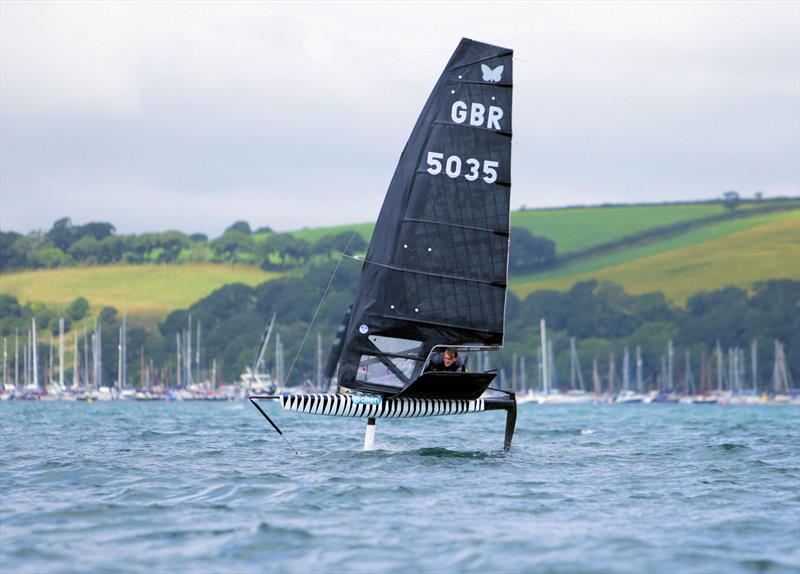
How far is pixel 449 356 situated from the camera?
31.6 metres

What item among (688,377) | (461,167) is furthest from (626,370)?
(461,167)

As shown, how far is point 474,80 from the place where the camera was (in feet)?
105

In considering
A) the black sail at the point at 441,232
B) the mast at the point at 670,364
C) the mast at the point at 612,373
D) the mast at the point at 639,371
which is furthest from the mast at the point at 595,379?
the black sail at the point at 441,232

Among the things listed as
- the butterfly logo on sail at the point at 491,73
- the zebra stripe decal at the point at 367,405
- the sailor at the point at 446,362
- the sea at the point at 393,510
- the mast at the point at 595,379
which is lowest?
the mast at the point at 595,379

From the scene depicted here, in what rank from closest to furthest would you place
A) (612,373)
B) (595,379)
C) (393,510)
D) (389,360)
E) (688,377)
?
(393,510)
(389,360)
(612,373)
(688,377)
(595,379)

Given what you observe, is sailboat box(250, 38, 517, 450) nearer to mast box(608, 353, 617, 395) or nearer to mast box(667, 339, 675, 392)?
mast box(667, 339, 675, 392)

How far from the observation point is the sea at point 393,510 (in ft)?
56.9

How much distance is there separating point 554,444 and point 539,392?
127m

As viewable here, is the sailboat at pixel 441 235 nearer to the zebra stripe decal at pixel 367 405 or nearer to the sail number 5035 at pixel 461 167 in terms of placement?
the sail number 5035 at pixel 461 167

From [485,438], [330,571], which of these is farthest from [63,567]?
[485,438]

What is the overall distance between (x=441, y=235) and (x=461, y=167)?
1627 millimetres

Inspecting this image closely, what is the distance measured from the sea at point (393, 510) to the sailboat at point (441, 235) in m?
2.60

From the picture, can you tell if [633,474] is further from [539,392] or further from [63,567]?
[539,392]

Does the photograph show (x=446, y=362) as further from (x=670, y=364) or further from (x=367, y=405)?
(x=670, y=364)
